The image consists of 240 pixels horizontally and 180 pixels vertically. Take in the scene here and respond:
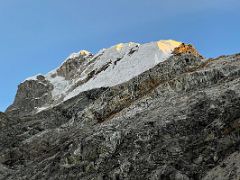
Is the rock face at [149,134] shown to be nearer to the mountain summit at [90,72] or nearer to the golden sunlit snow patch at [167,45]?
the mountain summit at [90,72]

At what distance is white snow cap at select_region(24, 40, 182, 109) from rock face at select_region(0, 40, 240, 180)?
362 inches

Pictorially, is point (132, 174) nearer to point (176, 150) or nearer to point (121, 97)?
point (176, 150)

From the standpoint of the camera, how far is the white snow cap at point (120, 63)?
238ft

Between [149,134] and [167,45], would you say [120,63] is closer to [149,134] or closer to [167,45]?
[167,45]

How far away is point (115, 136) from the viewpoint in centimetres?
4138

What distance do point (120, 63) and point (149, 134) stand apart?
4440cm

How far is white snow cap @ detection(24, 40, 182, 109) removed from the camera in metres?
72.6

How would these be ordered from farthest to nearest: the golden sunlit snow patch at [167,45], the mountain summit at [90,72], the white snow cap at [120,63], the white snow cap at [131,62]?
1. the golden sunlit snow patch at [167,45]
2. the mountain summit at [90,72]
3. the white snow cap at [120,63]
4. the white snow cap at [131,62]

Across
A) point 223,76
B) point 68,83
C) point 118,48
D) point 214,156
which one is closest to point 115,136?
point 214,156

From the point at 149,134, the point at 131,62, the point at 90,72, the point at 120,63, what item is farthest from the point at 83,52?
the point at 149,134

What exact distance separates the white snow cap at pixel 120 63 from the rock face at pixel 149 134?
9202 mm

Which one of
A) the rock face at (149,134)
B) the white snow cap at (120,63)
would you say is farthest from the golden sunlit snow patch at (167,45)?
the rock face at (149,134)

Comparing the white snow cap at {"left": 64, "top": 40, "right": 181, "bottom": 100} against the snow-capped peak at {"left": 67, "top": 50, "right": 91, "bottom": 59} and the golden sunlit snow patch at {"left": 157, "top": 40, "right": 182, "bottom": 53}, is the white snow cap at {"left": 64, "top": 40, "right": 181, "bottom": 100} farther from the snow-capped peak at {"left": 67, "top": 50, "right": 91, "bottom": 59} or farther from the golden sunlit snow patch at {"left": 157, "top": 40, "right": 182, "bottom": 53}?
the snow-capped peak at {"left": 67, "top": 50, "right": 91, "bottom": 59}

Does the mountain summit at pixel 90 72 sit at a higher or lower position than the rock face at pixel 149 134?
higher
